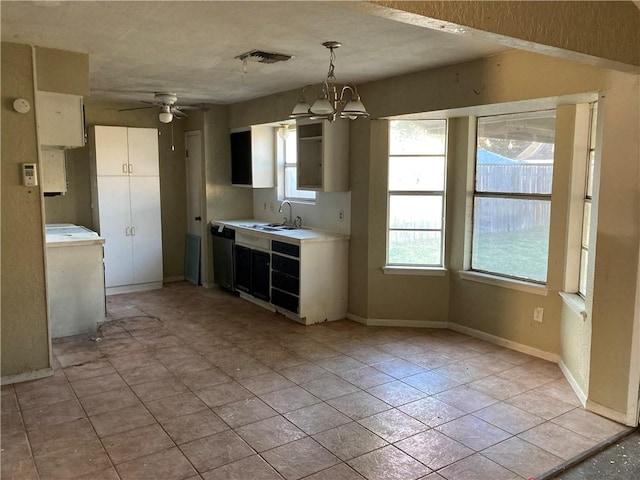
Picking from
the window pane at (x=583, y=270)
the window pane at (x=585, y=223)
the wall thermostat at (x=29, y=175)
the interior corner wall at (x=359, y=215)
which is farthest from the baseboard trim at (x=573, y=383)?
the wall thermostat at (x=29, y=175)

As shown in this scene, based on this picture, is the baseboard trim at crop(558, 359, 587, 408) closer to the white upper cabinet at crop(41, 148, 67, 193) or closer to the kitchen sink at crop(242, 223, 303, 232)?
the kitchen sink at crop(242, 223, 303, 232)

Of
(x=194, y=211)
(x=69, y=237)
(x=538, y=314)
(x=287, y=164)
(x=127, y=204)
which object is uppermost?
(x=287, y=164)

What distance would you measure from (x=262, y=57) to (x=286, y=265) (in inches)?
86.6

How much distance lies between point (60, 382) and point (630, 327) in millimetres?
3891

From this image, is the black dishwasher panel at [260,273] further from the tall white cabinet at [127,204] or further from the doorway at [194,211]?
the tall white cabinet at [127,204]

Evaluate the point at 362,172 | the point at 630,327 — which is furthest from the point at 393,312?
the point at 630,327

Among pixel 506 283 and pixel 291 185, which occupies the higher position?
pixel 291 185

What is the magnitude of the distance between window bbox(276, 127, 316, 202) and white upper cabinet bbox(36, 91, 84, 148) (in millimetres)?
2707

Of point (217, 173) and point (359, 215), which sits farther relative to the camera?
point (217, 173)

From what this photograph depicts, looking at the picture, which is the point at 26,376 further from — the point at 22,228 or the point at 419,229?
the point at 419,229

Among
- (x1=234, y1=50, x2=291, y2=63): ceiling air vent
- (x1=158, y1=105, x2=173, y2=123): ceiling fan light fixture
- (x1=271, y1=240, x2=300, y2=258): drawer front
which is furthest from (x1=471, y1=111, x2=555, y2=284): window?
(x1=158, y1=105, x2=173, y2=123): ceiling fan light fixture

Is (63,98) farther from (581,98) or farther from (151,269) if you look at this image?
(581,98)

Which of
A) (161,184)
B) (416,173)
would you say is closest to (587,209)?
(416,173)

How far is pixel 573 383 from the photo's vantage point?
3.66 m
